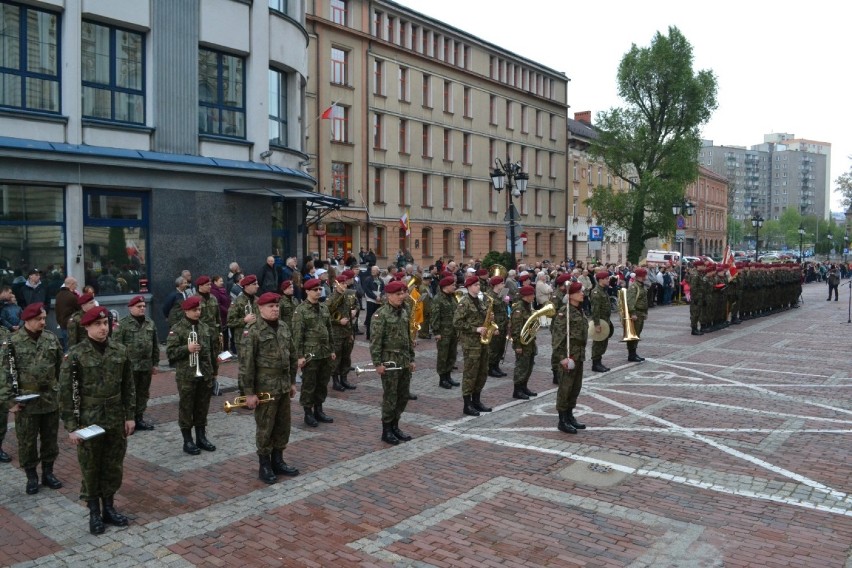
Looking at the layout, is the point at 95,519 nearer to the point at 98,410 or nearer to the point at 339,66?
the point at 98,410

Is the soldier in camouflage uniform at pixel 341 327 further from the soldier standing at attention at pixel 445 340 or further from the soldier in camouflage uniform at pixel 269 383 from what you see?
the soldier in camouflage uniform at pixel 269 383

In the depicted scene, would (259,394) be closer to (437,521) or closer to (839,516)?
(437,521)

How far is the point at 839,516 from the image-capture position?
23.8 ft

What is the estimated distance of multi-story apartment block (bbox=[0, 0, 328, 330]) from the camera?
1620 centimetres

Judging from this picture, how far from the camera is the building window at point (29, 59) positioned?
52.4ft

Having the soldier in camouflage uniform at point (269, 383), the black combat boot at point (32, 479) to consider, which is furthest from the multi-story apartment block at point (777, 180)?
the black combat boot at point (32, 479)

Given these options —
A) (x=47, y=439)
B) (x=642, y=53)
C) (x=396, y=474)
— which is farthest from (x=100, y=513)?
(x=642, y=53)

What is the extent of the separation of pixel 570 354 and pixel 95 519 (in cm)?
632

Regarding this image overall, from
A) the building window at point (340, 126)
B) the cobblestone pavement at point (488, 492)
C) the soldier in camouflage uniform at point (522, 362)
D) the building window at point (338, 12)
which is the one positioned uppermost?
the building window at point (338, 12)

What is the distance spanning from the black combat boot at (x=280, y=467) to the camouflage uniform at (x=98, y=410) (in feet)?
5.89

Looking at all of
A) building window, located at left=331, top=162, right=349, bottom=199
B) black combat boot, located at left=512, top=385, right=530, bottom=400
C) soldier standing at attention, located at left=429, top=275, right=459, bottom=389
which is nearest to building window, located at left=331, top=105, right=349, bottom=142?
building window, located at left=331, top=162, right=349, bottom=199

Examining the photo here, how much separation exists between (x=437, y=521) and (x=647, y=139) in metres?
50.4

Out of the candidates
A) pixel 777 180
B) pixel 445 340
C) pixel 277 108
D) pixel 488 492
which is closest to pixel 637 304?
pixel 445 340

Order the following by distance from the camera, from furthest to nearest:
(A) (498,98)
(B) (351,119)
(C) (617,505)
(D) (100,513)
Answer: (A) (498,98) < (B) (351,119) < (C) (617,505) < (D) (100,513)
